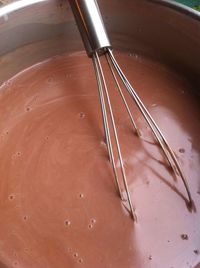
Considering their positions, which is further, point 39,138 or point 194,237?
point 39,138

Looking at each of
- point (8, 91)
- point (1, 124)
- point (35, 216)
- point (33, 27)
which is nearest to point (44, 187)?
point (35, 216)

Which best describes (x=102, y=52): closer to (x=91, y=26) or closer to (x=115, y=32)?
(x=91, y=26)

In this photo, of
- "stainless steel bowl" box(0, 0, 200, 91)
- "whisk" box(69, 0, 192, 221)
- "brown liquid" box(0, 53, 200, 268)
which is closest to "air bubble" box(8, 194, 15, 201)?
"brown liquid" box(0, 53, 200, 268)

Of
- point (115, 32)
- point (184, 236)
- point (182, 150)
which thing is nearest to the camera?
point (184, 236)

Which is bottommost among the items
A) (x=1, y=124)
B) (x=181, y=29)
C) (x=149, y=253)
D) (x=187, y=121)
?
(x=149, y=253)

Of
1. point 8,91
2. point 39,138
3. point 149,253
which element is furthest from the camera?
point 8,91

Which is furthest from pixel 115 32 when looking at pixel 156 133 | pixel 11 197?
pixel 11 197

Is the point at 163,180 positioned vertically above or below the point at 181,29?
below

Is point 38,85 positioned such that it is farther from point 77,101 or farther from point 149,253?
point 149,253
